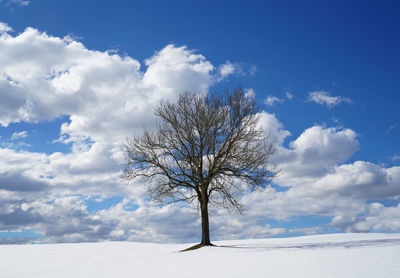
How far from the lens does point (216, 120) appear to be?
70.5 ft

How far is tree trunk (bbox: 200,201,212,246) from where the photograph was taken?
67.0ft

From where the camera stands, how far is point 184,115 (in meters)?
22.1

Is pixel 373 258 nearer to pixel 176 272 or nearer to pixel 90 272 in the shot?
pixel 176 272

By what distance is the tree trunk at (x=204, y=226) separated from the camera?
2042 centimetres

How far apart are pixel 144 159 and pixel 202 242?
21.2 ft

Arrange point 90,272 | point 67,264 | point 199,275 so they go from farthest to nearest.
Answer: point 67,264 < point 90,272 < point 199,275

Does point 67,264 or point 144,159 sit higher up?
point 144,159

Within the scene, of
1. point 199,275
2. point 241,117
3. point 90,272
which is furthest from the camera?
point 241,117

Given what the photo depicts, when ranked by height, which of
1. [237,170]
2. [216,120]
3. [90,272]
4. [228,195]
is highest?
[216,120]

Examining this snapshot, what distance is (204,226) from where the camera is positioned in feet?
67.6

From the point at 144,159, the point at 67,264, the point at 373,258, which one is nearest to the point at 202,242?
the point at 144,159

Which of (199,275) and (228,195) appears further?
(228,195)

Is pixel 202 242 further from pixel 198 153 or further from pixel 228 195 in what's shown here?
pixel 198 153

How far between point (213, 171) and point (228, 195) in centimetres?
177
